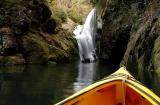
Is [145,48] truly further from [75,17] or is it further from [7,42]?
[75,17]

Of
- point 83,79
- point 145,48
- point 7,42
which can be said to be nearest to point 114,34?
point 7,42

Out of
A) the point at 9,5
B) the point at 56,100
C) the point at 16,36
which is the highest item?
the point at 9,5

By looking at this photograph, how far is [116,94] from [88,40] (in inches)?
2031

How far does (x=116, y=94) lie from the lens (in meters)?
11.9

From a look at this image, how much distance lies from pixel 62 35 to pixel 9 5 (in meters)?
12.0

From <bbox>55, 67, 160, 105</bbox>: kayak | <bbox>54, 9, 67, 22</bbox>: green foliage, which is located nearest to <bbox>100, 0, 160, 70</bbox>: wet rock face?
<bbox>54, 9, 67, 22</bbox>: green foliage

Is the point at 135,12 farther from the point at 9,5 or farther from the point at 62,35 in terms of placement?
the point at 62,35

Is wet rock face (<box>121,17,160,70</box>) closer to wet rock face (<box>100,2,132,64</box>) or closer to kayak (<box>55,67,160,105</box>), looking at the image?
wet rock face (<box>100,2,132,64</box>)

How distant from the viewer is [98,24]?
202 feet

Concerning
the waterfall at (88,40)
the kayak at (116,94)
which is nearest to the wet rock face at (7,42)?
the waterfall at (88,40)

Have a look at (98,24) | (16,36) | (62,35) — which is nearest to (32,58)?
(16,36)

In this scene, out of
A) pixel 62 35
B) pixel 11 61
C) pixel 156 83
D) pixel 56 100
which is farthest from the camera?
pixel 62 35

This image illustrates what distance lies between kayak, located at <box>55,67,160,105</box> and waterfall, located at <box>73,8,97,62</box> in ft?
152

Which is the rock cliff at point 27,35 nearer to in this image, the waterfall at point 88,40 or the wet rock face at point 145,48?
the waterfall at point 88,40
